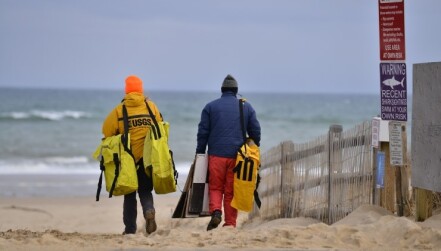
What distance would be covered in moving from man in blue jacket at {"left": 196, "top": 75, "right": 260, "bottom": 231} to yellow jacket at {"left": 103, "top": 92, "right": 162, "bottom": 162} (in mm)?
596

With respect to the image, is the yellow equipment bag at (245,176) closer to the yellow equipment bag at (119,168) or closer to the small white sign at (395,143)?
the yellow equipment bag at (119,168)

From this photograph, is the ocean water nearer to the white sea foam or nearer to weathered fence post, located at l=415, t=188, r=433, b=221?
the white sea foam

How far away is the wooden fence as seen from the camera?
981 centimetres

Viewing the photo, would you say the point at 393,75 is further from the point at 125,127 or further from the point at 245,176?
the point at 125,127

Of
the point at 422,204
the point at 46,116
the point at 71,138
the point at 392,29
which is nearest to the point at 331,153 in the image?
the point at 422,204

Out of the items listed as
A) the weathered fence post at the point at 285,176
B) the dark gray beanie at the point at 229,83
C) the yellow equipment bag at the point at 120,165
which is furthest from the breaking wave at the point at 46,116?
the yellow equipment bag at the point at 120,165

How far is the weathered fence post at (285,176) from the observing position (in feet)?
37.5

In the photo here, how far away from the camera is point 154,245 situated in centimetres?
788

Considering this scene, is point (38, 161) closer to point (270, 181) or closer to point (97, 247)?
point (270, 181)

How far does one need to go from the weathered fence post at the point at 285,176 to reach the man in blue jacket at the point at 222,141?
1.80 metres

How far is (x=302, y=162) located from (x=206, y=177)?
1.74 m

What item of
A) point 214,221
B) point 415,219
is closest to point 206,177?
point 214,221

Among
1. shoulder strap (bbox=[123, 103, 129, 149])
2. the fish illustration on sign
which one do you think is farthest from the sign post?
shoulder strap (bbox=[123, 103, 129, 149])

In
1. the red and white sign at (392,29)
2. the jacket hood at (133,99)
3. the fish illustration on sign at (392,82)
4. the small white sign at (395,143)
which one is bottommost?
the small white sign at (395,143)
